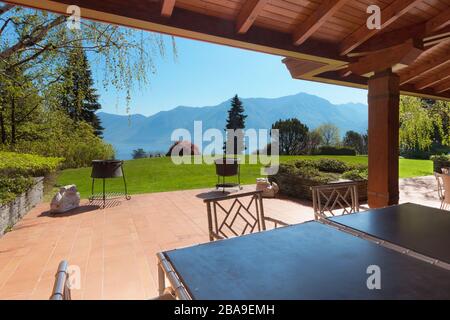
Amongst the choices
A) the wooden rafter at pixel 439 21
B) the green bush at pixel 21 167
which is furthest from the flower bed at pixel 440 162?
the green bush at pixel 21 167

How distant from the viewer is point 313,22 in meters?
2.19

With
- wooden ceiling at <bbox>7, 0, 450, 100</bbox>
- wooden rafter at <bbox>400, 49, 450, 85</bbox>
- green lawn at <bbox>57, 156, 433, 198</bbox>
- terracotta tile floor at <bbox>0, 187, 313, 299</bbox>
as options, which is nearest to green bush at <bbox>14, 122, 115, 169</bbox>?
green lawn at <bbox>57, 156, 433, 198</bbox>

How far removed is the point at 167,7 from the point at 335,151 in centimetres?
1465

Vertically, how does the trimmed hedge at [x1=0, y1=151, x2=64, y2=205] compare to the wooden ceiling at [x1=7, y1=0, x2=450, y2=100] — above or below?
below

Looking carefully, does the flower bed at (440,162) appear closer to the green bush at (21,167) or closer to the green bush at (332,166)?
the green bush at (332,166)

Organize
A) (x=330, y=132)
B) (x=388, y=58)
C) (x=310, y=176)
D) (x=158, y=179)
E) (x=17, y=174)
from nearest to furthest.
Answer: (x=388, y=58) < (x=17, y=174) < (x=310, y=176) < (x=158, y=179) < (x=330, y=132)

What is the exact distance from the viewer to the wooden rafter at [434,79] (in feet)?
12.4

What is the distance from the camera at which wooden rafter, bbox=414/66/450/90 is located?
12.4 feet

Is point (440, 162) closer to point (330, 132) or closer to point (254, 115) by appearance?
point (330, 132)

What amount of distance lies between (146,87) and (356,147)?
15485 millimetres

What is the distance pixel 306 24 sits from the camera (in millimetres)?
2275

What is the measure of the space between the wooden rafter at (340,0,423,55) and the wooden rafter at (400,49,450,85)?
1358 mm

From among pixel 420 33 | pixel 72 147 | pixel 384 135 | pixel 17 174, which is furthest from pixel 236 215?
pixel 72 147

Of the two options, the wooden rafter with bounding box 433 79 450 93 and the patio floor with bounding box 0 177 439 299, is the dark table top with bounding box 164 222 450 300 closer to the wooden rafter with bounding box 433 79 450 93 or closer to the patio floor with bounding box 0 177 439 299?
the patio floor with bounding box 0 177 439 299
